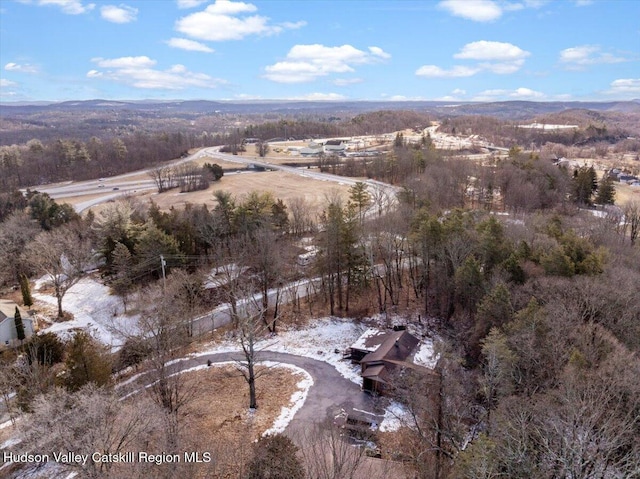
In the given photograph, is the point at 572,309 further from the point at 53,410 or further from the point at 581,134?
the point at 581,134

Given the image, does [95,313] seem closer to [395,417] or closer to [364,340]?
[364,340]

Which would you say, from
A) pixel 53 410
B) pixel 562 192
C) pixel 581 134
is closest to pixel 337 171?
pixel 562 192

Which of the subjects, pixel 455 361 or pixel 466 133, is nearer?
pixel 455 361

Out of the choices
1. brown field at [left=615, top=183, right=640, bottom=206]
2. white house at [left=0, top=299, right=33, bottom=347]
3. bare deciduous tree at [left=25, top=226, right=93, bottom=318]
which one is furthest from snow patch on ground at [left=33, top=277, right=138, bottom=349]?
brown field at [left=615, top=183, right=640, bottom=206]

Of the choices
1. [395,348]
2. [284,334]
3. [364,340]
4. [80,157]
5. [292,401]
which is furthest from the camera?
[80,157]

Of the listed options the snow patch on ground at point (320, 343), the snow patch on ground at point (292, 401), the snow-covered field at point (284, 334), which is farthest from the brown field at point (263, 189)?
the snow patch on ground at point (292, 401)

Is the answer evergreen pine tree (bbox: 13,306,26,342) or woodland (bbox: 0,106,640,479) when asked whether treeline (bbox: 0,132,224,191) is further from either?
evergreen pine tree (bbox: 13,306,26,342)

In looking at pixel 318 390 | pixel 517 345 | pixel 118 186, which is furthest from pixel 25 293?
pixel 118 186

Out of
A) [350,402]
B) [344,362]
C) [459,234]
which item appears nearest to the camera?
[350,402]
